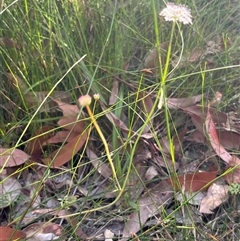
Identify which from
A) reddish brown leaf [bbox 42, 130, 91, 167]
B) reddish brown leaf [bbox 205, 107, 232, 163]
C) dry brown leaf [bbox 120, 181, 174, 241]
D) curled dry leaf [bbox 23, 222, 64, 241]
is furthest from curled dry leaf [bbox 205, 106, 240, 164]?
curled dry leaf [bbox 23, 222, 64, 241]

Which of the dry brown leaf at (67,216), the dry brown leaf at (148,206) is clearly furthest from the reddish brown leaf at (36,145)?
the dry brown leaf at (148,206)

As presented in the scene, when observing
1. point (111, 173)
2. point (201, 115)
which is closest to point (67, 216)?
point (111, 173)

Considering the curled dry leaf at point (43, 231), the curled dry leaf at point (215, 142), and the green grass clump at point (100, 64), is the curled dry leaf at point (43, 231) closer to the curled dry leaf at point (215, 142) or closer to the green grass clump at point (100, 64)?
the green grass clump at point (100, 64)

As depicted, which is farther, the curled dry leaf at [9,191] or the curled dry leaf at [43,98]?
the curled dry leaf at [43,98]

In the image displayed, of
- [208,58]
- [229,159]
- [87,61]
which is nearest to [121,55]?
[87,61]

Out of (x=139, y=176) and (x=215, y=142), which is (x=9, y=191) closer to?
(x=139, y=176)

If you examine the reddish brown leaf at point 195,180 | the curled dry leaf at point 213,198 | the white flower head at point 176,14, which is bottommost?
the curled dry leaf at point 213,198
